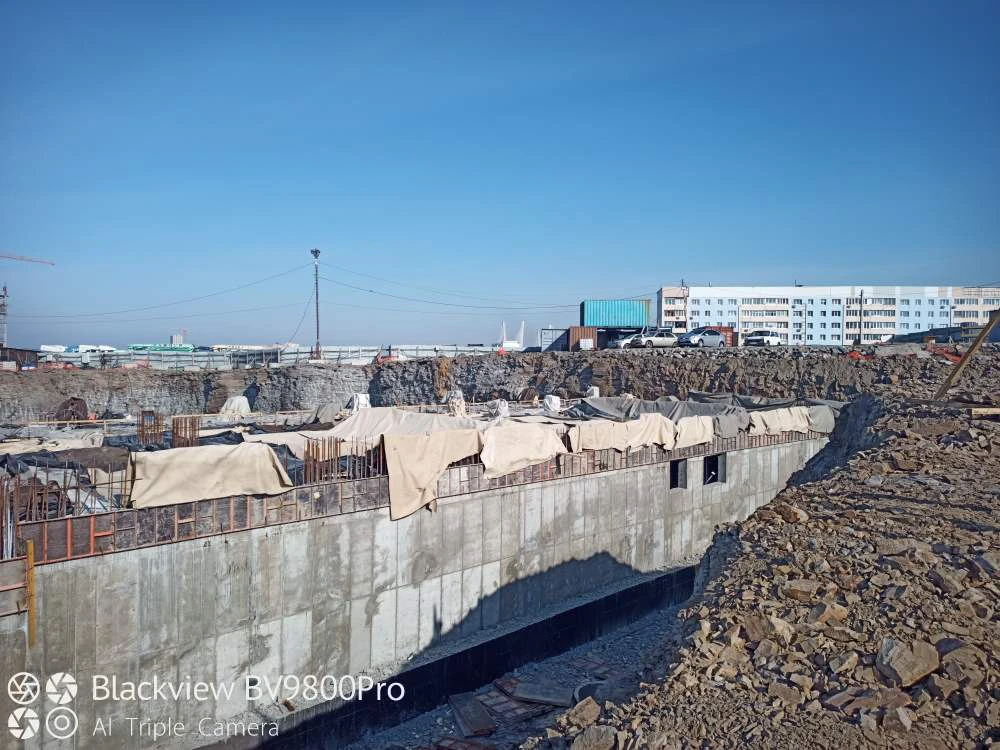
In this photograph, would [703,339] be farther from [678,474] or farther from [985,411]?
[985,411]

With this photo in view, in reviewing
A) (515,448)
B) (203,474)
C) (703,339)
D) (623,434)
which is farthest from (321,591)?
(703,339)

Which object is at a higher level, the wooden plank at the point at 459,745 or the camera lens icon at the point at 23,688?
the camera lens icon at the point at 23,688

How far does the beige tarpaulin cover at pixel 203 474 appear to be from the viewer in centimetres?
851

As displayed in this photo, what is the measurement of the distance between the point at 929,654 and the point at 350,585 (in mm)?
7506

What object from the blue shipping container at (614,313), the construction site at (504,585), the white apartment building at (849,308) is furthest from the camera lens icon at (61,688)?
the white apartment building at (849,308)

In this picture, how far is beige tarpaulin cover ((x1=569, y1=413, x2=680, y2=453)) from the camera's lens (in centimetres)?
1391

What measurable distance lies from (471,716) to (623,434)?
21.5ft

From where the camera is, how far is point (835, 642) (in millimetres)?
6398

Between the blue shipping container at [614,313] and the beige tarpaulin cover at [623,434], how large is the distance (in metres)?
30.7

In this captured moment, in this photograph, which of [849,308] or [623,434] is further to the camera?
[849,308]

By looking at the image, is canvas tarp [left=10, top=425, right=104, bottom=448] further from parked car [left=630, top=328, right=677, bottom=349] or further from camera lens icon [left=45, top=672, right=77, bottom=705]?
parked car [left=630, top=328, right=677, bottom=349]

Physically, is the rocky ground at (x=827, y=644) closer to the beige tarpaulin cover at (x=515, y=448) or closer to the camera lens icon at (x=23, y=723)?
the beige tarpaulin cover at (x=515, y=448)

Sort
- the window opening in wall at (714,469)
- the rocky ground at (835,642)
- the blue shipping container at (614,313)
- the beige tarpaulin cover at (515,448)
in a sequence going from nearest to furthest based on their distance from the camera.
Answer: the rocky ground at (835,642) → the beige tarpaulin cover at (515,448) → the window opening in wall at (714,469) → the blue shipping container at (614,313)

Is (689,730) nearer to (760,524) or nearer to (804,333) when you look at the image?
(760,524)
